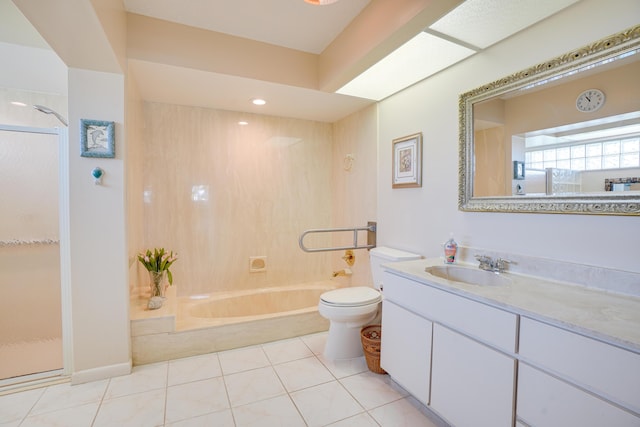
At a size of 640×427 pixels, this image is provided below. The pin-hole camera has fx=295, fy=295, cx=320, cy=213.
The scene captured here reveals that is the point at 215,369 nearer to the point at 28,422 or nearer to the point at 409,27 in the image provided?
the point at 28,422

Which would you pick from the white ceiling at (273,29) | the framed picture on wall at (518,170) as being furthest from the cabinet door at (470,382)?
the white ceiling at (273,29)

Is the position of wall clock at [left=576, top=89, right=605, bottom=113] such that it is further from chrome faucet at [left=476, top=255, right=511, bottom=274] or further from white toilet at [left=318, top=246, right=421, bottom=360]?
white toilet at [left=318, top=246, right=421, bottom=360]

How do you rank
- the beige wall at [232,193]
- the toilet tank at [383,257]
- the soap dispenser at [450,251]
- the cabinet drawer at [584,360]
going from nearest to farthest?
the cabinet drawer at [584,360] < the soap dispenser at [450,251] < the toilet tank at [383,257] < the beige wall at [232,193]

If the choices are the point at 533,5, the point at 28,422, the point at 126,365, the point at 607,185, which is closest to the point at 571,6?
the point at 533,5

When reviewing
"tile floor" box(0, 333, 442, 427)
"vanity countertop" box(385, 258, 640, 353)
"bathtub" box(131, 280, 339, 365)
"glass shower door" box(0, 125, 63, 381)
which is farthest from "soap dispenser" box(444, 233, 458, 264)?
"glass shower door" box(0, 125, 63, 381)

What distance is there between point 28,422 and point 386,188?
8.95 feet

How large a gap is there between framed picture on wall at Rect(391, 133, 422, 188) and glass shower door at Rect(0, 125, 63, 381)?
241 cm

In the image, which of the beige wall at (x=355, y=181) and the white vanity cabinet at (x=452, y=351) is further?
the beige wall at (x=355, y=181)

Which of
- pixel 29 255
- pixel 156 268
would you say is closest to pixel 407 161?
pixel 156 268

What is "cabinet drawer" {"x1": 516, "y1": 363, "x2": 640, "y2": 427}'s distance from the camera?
0.88 m

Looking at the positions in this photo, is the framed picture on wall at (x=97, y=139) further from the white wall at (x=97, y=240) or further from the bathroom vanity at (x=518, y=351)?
the bathroom vanity at (x=518, y=351)

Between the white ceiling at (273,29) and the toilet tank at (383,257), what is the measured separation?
132 cm

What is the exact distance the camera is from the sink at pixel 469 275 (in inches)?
63.7

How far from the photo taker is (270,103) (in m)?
2.79
